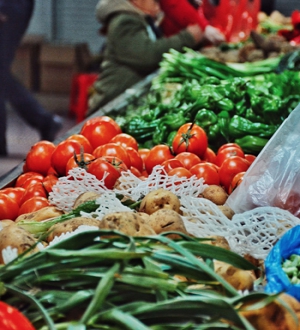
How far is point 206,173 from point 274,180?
414mm

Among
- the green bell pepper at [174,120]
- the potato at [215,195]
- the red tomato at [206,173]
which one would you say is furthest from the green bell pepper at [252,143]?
the potato at [215,195]

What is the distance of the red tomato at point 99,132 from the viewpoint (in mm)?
3188

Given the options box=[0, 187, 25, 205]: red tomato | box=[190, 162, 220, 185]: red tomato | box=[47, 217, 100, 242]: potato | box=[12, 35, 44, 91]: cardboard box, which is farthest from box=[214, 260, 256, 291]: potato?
box=[12, 35, 44, 91]: cardboard box

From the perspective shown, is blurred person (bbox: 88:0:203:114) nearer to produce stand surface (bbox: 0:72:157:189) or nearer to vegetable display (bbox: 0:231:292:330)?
produce stand surface (bbox: 0:72:157:189)

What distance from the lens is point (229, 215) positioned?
225cm

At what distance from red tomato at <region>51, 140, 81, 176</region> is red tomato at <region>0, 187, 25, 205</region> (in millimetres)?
195

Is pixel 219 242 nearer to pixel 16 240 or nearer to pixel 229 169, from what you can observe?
pixel 16 240

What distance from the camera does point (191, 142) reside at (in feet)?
9.95

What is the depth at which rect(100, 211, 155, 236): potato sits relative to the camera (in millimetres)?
1714

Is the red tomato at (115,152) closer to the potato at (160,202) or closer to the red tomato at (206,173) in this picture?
the red tomato at (206,173)

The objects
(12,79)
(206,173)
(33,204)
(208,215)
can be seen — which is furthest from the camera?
(12,79)

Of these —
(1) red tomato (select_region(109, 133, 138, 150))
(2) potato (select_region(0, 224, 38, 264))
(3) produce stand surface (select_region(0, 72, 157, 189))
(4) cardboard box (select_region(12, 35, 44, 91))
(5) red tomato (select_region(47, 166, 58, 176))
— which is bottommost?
(4) cardboard box (select_region(12, 35, 44, 91))

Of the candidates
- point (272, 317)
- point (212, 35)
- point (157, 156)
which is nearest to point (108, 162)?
point (157, 156)

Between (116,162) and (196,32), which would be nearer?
(116,162)
